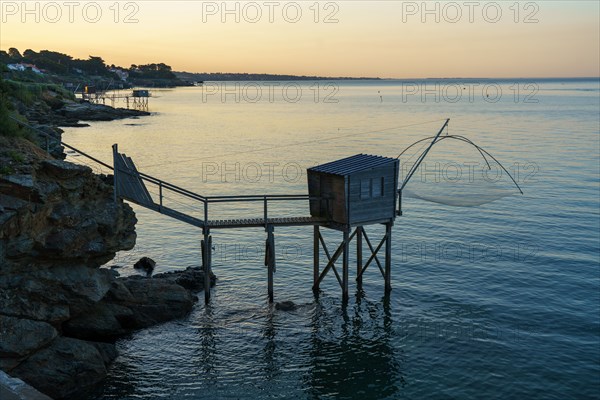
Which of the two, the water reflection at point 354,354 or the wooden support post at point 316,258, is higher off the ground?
the wooden support post at point 316,258

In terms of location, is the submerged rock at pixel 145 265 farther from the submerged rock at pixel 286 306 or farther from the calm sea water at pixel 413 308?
the submerged rock at pixel 286 306

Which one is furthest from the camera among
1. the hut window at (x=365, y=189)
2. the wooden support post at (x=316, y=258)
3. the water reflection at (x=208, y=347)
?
the wooden support post at (x=316, y=258)

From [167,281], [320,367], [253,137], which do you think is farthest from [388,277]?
[253,137]

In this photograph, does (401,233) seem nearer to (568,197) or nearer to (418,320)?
(418,320)

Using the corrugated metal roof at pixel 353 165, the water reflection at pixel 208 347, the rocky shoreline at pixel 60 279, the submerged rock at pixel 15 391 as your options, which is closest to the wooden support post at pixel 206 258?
the water reflection at pixel 208 347

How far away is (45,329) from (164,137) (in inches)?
3546

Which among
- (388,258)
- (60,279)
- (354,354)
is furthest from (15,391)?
(388,258)

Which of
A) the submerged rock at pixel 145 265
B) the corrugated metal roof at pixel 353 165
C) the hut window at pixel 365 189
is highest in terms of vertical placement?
the corrugated metal roof at pixel 353 165

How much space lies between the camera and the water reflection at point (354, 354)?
2317cm

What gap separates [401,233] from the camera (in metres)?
45.0

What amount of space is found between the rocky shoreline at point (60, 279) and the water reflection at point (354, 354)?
7069mm

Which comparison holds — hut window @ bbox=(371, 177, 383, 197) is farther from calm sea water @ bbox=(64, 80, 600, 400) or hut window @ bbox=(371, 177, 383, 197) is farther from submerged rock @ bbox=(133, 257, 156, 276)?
submerged rock @ bbox=(133, 257, 156, 276)

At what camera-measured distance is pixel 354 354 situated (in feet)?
85.3

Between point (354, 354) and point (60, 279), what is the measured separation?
1215cm
